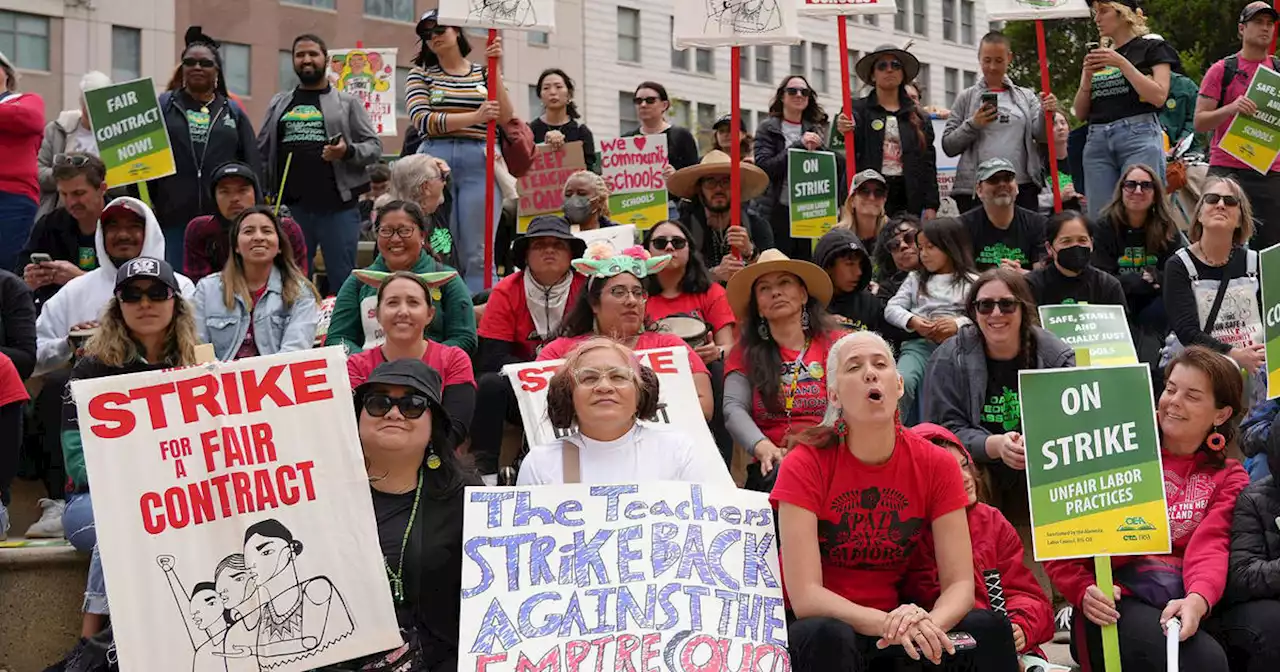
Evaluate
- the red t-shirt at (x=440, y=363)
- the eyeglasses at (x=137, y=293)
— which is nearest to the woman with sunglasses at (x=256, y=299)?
the red t-shirt at (x=440, y=363)

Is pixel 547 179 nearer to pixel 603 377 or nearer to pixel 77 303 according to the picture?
pixel 77 303

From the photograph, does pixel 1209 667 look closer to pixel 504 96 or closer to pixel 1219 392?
pixel 1219 392

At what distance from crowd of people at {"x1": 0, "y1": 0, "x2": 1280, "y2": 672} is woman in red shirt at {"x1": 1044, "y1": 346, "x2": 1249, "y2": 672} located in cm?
1

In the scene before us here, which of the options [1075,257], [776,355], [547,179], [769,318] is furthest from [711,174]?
[776,355]

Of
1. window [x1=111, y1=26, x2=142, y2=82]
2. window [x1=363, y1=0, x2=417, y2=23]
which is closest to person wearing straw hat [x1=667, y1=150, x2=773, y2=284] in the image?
window [x1=111, y1=26, x2=142, y2=82]

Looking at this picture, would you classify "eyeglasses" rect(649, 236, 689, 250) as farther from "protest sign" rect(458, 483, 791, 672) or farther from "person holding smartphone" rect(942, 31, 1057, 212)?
"person holding smartphone" rect(942, 31, 1057, 212)

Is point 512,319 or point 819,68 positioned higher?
point 819,68

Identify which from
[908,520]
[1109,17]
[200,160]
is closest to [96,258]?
[200,160]

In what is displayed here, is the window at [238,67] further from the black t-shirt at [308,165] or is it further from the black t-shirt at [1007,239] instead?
the black t-shirt at [1007,239]

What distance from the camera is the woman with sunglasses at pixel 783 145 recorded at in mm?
11531

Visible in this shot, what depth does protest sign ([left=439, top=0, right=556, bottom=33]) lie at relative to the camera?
31.7ft

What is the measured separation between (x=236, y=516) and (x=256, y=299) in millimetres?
2727

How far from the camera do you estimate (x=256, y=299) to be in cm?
775

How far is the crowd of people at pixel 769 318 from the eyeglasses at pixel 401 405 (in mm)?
15
